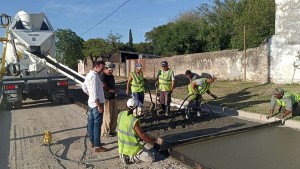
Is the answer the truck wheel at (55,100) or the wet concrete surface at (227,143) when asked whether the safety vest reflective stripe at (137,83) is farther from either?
the truck wheel at (55,100)

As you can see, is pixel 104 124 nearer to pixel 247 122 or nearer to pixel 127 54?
pixel 247 122

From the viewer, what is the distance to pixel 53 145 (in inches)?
271

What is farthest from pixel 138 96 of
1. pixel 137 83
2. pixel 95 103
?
pixel 95 103

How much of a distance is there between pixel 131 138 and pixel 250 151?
2.33 meters

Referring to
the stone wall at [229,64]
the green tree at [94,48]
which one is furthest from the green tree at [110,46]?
the stone wall at [229,64]

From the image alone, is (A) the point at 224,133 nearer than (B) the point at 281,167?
No

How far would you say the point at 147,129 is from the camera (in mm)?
7953

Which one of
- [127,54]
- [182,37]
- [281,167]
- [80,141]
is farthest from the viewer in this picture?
[127,54]

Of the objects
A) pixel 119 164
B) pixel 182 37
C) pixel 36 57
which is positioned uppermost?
pixel 182 37

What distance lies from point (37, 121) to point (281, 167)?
7.17 meters

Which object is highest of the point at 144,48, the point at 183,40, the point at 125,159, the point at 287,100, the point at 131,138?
the point at 144,48

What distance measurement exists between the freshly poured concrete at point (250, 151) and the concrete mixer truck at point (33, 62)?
24.6 ft

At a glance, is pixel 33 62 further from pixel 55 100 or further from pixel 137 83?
pixel 137 83

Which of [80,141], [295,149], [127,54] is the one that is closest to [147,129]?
[80,141]
